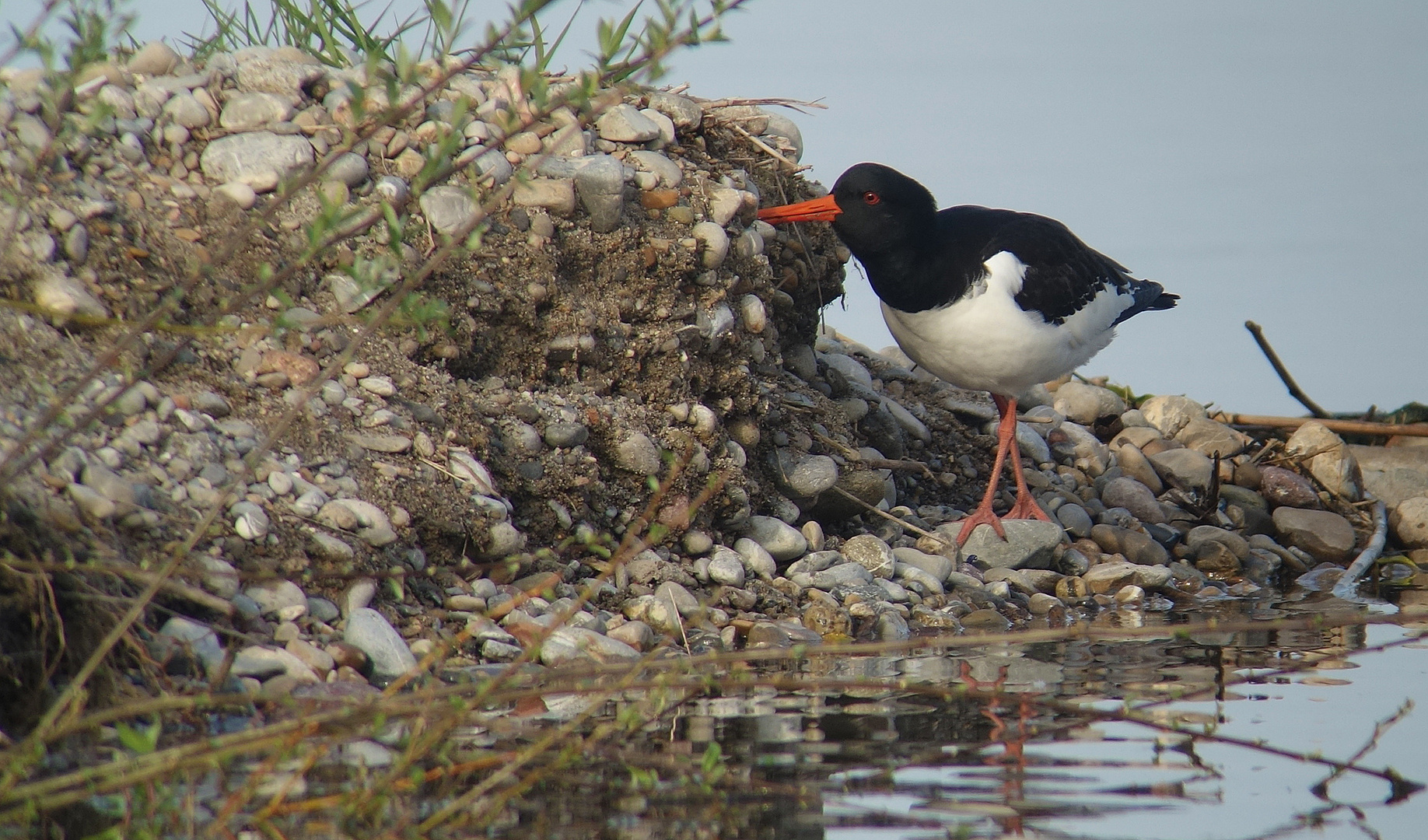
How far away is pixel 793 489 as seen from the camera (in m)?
5.95

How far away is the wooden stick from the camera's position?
8.79 metres

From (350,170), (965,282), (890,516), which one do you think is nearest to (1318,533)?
(965,282)

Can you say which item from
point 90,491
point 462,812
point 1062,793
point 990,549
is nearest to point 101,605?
point 90,491

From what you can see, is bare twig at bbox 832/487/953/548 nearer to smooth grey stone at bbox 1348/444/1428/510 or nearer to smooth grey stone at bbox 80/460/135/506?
smooth grey stone at bbox 80/460/135/506

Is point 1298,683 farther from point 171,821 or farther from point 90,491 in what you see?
point 90,491

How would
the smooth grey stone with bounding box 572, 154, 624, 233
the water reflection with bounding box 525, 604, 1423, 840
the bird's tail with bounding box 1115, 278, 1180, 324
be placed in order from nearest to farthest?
the water reflection with bounding box 525, 604, 1423, 840 → the smooth grey stone with bounding box 572, 154, 624, 233 → the bird's tail with bounding box 1115, 278, 1180, 324

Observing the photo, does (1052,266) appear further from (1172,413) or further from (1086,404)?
(1172,413)

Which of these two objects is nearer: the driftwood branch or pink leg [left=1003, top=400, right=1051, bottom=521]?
pink leg [left=1003, top=400, right=1051, bottom=521]

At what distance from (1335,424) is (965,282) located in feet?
13.3

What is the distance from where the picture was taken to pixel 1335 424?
8938 mm

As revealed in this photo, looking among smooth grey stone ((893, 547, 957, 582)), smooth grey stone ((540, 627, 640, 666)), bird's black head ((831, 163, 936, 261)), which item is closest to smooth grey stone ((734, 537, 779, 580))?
smooth grey stone ((893, 547, 957, 582))

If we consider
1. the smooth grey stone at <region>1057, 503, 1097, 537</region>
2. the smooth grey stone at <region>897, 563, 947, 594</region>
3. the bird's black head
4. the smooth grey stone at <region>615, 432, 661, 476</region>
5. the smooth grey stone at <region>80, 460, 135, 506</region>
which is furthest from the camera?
the smooth grey stone at <region>1057, 503, 1097, 537</region>

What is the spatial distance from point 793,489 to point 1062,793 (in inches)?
120

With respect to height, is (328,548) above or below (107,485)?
below
